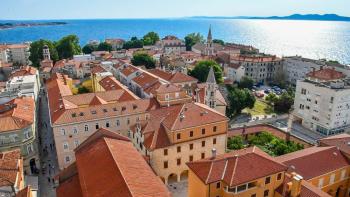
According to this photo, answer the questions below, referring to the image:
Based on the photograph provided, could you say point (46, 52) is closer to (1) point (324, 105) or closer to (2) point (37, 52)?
(2) point (37, 52)

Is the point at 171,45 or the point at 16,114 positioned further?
the point at 171,45

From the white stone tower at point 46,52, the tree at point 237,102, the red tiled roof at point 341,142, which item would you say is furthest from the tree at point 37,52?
the red tiled roof at point 341,142

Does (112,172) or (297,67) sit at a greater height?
(112,172)

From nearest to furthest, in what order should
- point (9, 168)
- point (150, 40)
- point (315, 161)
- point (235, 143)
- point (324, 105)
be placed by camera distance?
1. point (9, 168)
2. point (315, 161)
3. point (235, 143)
4. point (324, 105)
5. point (150, 40)

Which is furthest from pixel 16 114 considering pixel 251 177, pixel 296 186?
pixel 296 186

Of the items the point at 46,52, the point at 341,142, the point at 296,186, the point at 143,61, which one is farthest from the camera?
the point at 46,52

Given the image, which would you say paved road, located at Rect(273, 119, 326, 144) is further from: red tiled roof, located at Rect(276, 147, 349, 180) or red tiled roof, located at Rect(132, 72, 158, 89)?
red tiled roof, located at Rect(132, 72, 158, 89)

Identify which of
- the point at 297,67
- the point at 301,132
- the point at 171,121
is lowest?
the point at 301,132

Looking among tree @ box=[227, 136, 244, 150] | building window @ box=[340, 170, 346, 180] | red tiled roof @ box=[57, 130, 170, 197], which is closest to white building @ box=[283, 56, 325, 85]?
tree @ box=[227, 136, 244, 150]
